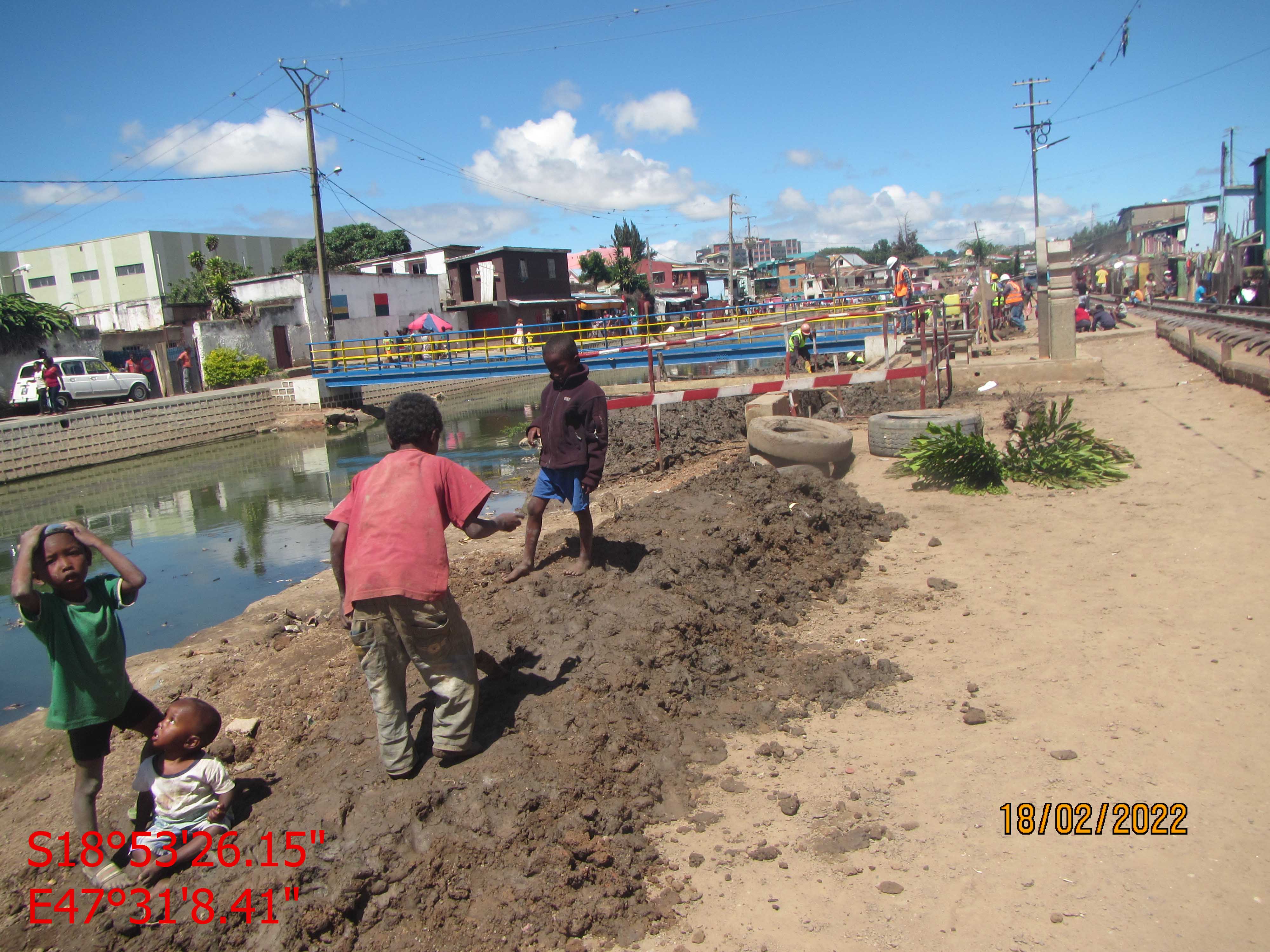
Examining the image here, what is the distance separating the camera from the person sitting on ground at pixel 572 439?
211 inches

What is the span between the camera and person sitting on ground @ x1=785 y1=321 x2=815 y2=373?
56.9 ft

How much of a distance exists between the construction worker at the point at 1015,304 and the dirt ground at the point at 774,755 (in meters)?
22.4

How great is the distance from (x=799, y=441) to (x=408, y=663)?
623 cm

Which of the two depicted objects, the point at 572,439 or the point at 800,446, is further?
the point at 800,446

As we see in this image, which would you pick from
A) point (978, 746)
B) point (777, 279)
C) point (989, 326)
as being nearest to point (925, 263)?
point (777, 279)

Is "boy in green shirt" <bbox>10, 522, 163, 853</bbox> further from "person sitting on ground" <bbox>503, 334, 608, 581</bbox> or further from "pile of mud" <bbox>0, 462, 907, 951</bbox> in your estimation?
"person sitting on ground" <bbox>503, 334, 608, 581</bbox>

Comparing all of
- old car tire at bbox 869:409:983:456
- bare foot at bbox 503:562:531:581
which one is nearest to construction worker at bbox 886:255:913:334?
old car tire at bbox 869:409:983:456

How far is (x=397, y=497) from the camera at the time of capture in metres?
3.15

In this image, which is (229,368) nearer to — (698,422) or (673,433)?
(698,422)

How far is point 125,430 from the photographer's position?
21828 mm

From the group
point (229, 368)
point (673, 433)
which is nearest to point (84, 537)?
point (673, 433)

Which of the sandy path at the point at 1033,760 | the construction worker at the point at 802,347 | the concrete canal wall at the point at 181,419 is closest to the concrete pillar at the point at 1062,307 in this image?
the construction worker at the point at 802,347

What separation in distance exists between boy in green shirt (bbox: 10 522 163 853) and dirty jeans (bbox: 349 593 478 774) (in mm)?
926

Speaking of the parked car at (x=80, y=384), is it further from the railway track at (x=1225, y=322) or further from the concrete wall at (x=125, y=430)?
the railway track at (x=1225, y=322)
